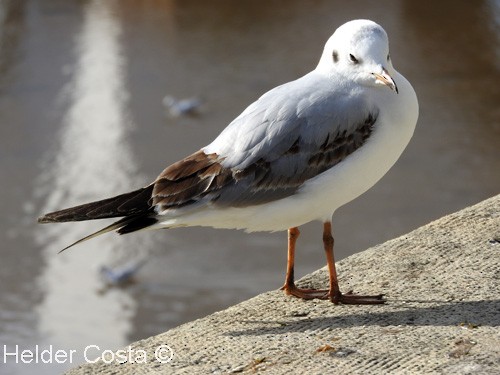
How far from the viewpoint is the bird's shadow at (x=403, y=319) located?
96.9 inches

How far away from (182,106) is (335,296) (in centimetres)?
535

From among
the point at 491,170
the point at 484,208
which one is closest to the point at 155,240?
the point at 491,170

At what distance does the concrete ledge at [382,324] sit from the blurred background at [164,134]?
20 centimetres

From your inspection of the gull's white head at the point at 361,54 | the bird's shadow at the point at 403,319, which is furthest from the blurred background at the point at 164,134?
the gull's white head at the point at 361,54

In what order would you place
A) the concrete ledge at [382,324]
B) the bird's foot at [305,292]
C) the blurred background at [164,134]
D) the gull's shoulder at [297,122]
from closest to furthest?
the concrete ledge at [382,324], the gull's shoulder at [297,122], the bird's foot at [305,292], the blurred background at [164,134]

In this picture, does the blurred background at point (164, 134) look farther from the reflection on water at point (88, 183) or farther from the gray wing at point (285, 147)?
the gray wing at point (285, 147)

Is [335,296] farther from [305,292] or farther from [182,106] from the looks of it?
[182,106]

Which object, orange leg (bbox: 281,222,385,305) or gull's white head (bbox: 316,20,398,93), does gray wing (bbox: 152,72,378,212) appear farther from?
orange leg (bbox: 281,222,385,305)

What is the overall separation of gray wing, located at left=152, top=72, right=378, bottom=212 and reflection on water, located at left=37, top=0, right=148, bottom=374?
118 inches

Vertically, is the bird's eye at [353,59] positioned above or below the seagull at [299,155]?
above

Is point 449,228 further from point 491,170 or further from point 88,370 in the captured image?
point 491,170

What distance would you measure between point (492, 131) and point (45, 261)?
3.32 m

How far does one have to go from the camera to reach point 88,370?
7.97 feet

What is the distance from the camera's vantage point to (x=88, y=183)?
7266mm
